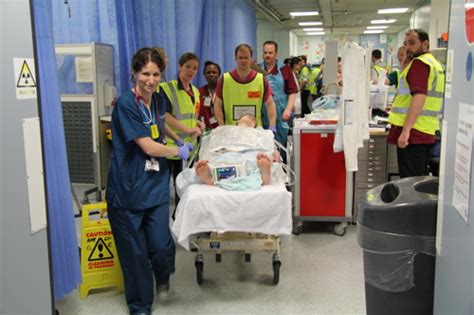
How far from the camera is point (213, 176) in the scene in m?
2.70

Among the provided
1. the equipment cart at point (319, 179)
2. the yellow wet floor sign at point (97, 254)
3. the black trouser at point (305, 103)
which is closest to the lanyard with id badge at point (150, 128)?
Answer: the yellow wet floor sign at point (97, 254)

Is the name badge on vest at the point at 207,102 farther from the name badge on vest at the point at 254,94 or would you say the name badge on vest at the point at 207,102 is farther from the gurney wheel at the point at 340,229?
the gurney wheel at the point at 340,229

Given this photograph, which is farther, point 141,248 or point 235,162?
point 235,162

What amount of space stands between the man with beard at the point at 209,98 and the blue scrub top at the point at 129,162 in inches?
56.6

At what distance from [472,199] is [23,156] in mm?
1390

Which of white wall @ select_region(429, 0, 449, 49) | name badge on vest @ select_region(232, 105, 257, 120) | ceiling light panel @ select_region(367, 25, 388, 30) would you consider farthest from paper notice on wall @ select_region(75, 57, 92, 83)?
ceiling light panel @ select_region(367, 25, 388, 30)

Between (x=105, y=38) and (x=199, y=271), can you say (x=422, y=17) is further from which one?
(x=199, y=271)

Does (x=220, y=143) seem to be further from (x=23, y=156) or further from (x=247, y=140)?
(x=23, y=156)

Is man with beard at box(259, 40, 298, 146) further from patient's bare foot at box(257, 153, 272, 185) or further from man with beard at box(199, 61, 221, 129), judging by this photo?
patient's bare foot at box(257, 153, 272, 185)

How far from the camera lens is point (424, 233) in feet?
5.87

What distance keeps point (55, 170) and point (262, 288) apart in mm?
1431

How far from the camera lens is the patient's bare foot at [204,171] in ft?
8.82

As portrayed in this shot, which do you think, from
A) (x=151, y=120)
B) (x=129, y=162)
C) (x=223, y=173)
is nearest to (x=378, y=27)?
(x=223, y=173)

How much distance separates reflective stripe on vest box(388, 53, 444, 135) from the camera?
129 inches
